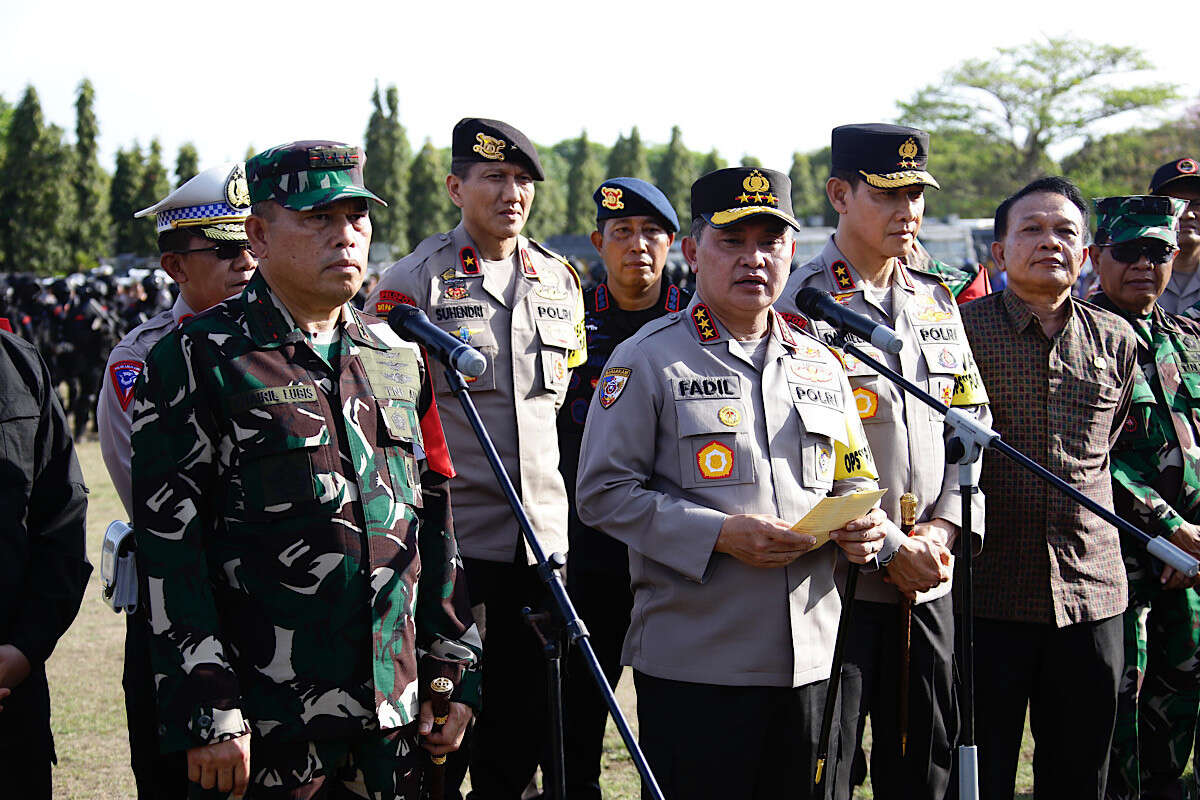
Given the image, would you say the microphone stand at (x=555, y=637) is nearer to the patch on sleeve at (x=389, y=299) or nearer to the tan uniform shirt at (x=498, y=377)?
the tan uniform shirt at (x=498, y=377)

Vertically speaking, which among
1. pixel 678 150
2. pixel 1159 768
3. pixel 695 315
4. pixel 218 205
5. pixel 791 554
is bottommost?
pixel 1159 768

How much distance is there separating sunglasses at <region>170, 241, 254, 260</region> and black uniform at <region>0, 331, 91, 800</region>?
58cm

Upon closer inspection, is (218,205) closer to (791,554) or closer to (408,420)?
(408,420)

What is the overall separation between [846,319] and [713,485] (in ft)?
2.05

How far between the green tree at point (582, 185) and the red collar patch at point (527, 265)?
4139cm

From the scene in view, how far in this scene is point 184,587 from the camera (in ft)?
7.65

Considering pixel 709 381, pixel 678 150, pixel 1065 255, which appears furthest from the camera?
pixel 678 150

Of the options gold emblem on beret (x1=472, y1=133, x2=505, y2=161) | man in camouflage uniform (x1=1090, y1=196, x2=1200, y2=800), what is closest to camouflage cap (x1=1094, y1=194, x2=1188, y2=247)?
man in camouflage uniform (x1=1090, y1=196, x2=1200, y2=800)

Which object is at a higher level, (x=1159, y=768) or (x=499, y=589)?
(x=499, y=589)

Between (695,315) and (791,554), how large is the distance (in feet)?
2.53

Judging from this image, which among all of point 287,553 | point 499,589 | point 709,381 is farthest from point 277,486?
point 499,589

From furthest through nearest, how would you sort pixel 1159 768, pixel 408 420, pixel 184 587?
pixel 1159 768 < pixel 408 420 < pixel 184 587

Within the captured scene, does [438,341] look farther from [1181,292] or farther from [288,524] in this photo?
[1181,292]

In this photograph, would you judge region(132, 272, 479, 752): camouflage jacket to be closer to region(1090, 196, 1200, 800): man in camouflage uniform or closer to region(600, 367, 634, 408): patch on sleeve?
region(600, 367, 634, 408): patch on sleeve
